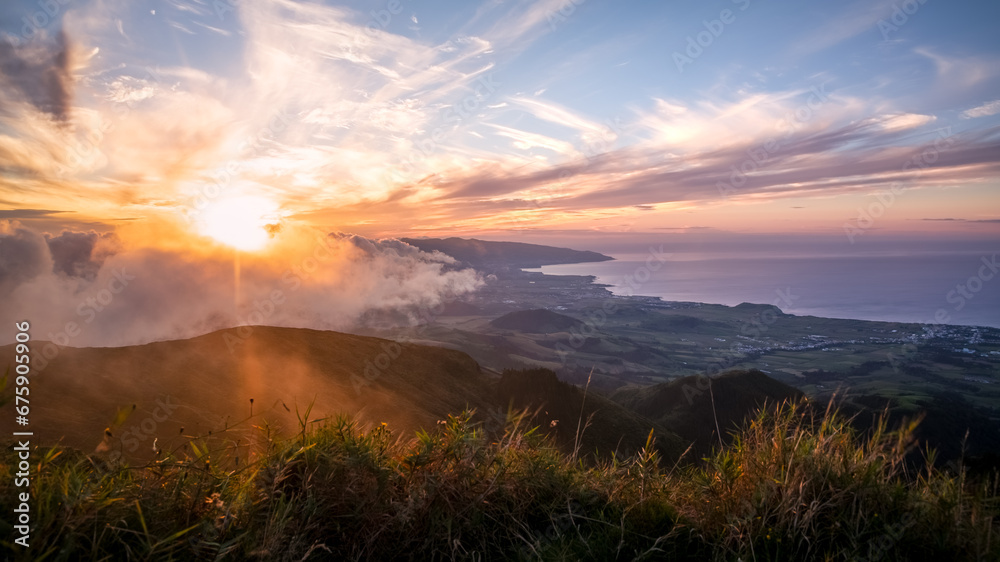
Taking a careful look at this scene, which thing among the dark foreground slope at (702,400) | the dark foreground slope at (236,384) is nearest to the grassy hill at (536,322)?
the dark foreground slope at (702,400)

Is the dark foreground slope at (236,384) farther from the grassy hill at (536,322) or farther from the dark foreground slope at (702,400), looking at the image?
the grassy hill at (536,322)

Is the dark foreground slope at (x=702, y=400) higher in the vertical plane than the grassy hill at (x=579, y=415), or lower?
lower

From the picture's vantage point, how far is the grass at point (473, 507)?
9.13 ft

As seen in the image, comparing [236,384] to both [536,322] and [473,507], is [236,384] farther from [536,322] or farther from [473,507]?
[536,322]

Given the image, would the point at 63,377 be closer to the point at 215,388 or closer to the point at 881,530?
the point at 215,388

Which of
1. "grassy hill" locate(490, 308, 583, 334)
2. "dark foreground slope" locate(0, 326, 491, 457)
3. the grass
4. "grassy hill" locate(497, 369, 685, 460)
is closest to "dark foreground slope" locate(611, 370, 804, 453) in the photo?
"grassy hill" locate(497, 369, 685, 460)

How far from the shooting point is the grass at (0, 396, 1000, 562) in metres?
2.78

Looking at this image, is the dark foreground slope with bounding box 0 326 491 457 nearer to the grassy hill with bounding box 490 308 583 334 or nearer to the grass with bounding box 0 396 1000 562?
the grass with bounding box 0 396 1000 562

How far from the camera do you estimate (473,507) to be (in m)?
3.45

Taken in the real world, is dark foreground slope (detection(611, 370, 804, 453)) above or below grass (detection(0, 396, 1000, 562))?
below

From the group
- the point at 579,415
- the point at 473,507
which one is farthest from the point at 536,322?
the point at 473,507

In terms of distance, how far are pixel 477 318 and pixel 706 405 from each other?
11250cm

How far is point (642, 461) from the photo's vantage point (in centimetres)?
426

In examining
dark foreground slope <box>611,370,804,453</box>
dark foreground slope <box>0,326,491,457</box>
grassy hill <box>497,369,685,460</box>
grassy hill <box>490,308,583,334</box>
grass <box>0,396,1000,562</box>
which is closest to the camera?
grass <box>0,396,1000,562</box>
